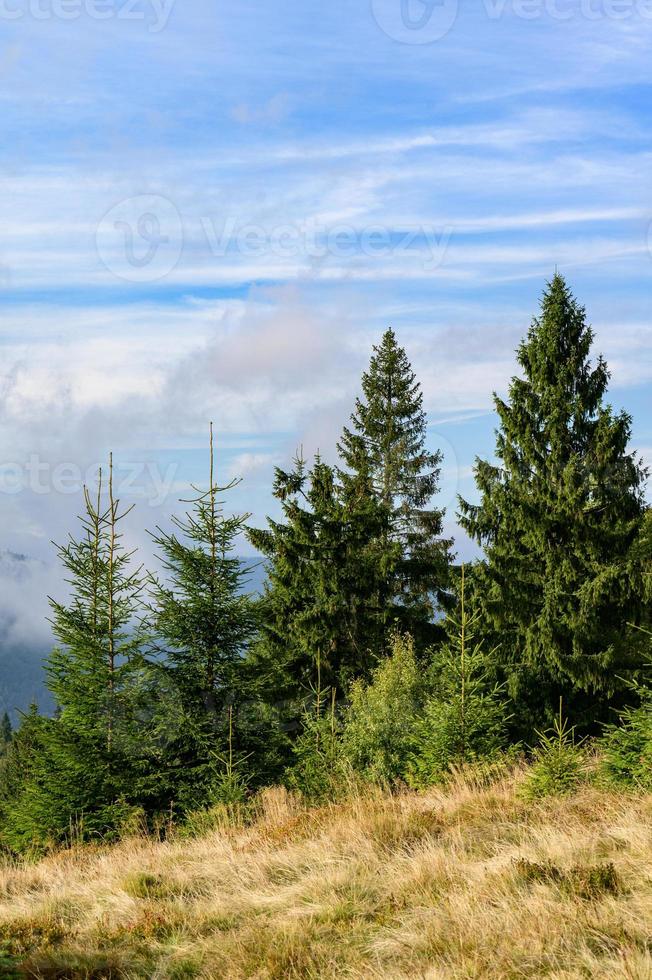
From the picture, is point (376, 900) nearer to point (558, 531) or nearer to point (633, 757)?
point (633, 757)

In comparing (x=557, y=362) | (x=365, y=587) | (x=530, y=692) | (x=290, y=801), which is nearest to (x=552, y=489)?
(x=557, y=362)

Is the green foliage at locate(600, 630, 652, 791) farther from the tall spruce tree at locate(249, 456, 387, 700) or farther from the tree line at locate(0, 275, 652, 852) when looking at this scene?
the tall spruce tree at locate(249, 456, 387, 700)

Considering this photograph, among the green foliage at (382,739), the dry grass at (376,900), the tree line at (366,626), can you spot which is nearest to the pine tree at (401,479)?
the tree line at (366,626)

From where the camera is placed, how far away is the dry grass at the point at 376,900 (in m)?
5.54

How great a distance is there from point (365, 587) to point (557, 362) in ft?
35.9

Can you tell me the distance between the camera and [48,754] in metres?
17.7

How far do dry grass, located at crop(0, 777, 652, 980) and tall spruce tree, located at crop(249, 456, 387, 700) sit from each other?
20179 mm

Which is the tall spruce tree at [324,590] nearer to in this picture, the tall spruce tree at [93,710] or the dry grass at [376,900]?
the tall spruce tree at [93,710]

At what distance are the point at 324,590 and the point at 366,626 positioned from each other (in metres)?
2.31

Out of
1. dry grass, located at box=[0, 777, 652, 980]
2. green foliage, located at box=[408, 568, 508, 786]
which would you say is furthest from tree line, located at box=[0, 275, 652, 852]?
dry grass, located at box=[0, 777, 652, 980]

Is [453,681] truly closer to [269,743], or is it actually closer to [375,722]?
[375,722]

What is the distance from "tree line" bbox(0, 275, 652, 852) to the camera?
16.6 meters

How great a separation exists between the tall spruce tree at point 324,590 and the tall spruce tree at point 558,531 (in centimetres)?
522

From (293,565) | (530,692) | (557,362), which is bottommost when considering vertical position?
(530,692)
